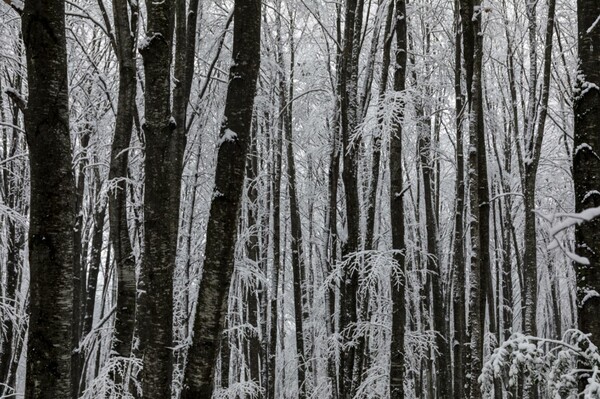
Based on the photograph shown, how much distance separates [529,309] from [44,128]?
10.1 metres

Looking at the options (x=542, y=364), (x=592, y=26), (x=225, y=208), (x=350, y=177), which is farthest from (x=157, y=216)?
(x=350, y=177)

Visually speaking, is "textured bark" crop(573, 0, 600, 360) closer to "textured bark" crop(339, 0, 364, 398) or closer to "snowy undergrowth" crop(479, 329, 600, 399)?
"snowy undergrowth" crop(479, 329, 600, 399)

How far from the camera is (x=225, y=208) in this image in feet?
12.6

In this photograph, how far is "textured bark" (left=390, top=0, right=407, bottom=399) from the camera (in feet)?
22.9

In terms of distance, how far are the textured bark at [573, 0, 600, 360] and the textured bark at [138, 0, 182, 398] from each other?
310 cm

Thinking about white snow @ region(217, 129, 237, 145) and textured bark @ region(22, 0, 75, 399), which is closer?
textured bark @ region(22, 0, 75, 399)

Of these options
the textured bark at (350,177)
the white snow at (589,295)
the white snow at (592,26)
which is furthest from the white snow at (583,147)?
the textured bark at (350,177)

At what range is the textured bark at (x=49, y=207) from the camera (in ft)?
8.63

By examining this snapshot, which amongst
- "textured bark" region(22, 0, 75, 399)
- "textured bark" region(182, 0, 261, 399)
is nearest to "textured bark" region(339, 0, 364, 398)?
"textured bark" region(182, 0, 261, 399)

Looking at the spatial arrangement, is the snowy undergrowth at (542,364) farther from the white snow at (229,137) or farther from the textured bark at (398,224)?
the textured bark at (398,224)

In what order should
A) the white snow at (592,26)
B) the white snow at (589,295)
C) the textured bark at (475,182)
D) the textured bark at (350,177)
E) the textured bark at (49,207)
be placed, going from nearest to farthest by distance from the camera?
the textured bark at (49,207) → the white snow at (589,295) → the white snow at (592,26) → the textured bark at (475,182) → the textured bark at (350,177)

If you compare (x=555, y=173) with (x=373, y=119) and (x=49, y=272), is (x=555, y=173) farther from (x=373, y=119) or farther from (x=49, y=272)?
(x=49, y=272)

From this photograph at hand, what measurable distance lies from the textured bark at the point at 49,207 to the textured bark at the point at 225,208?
3.64 ft

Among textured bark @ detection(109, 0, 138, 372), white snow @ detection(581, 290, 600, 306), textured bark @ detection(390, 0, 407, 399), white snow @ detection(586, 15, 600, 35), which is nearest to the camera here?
white snow @ detection(581, 290, 600, 306)
